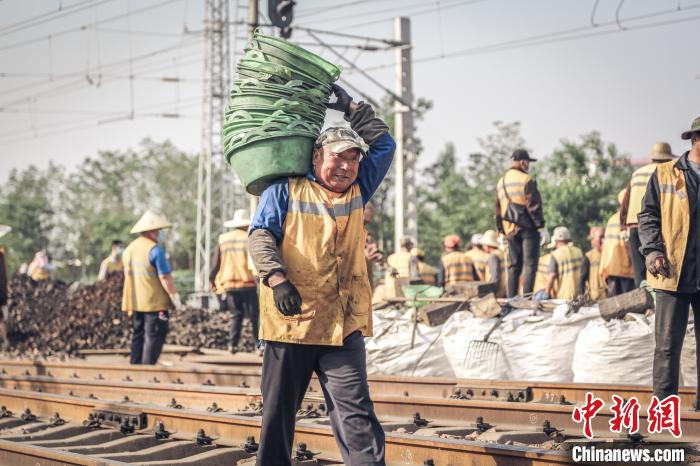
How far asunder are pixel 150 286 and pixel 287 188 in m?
6.32

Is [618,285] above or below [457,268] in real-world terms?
below

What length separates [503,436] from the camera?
5836 mm

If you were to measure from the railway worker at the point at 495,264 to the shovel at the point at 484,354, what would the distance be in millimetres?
3413

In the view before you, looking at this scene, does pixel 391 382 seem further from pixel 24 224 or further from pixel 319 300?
pixel 24 224

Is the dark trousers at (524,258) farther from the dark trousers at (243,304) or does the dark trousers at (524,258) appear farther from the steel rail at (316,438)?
the steel rail at (316,438)

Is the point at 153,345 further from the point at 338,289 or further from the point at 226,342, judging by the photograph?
the point at 338,289

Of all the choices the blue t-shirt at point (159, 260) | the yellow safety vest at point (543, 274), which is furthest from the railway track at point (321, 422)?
the yellow safety vest at point (543, 274)

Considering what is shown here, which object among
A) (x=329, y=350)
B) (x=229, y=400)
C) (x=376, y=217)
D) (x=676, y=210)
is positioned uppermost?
(x=376, y=217)

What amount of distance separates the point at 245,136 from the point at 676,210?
3024mm

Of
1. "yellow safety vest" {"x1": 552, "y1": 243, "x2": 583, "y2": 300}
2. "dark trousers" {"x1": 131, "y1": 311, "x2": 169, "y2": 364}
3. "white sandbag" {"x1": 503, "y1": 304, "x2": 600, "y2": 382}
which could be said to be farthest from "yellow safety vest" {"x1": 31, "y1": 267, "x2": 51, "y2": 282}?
"white sandbag" {"x1": 503, "y1": 304, "x2": 600, "y2": 382}

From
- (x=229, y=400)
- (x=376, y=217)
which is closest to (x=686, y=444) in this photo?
(x=229, y=400)

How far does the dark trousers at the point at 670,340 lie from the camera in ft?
19.9

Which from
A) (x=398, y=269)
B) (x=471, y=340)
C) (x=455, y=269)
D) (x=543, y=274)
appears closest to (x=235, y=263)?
(x=398, y=269)

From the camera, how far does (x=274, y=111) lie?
15.8 feet
